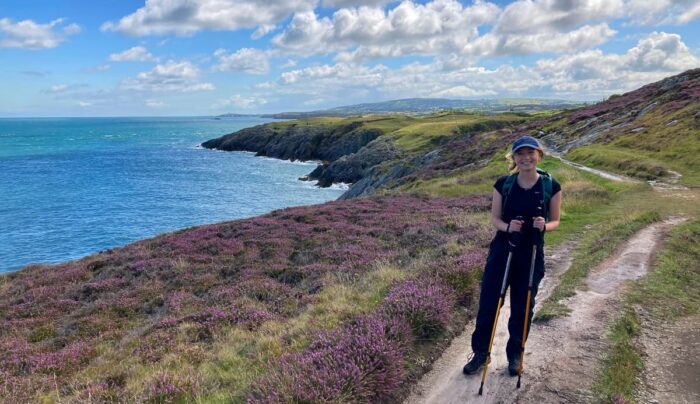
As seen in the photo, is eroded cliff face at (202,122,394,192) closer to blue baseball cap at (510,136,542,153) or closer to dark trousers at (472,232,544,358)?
dark trousers at (472,232,544,358)

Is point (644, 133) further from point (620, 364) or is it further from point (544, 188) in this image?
point (544, 188)

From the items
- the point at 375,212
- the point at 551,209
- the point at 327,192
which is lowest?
the point at 327,192

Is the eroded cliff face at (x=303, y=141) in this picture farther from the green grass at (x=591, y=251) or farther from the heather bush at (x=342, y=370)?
the heather bush at (x=342, y=370)

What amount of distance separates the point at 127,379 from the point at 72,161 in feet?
401

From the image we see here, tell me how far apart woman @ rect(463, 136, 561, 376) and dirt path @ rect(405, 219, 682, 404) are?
321 mm

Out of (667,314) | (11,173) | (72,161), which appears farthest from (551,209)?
(72,161)

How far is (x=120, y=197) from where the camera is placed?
62.8 metres

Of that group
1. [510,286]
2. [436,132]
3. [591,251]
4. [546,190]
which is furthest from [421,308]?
[436,132]

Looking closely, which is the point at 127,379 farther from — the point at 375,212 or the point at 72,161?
the point at 72,161

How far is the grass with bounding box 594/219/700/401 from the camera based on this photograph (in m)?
6.35

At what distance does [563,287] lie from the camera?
10219 millimetres

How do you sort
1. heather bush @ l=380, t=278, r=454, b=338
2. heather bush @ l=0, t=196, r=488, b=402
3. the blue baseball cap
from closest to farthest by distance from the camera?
the blue baseball cap → heather bush @ l=380, t=278, r=454, b=338 → heather bush @ l=0, t=196, r=488, b=402

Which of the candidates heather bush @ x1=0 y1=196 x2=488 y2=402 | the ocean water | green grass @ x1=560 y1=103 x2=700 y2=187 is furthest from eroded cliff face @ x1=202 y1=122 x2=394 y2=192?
heather bush @ x1=0 y1=196 x2=488 y2=402

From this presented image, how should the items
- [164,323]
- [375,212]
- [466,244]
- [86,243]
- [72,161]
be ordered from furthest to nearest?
1. [72,161]
2. [86,243]
3. [375,212]
4. [466,244]
5. [164,323]
